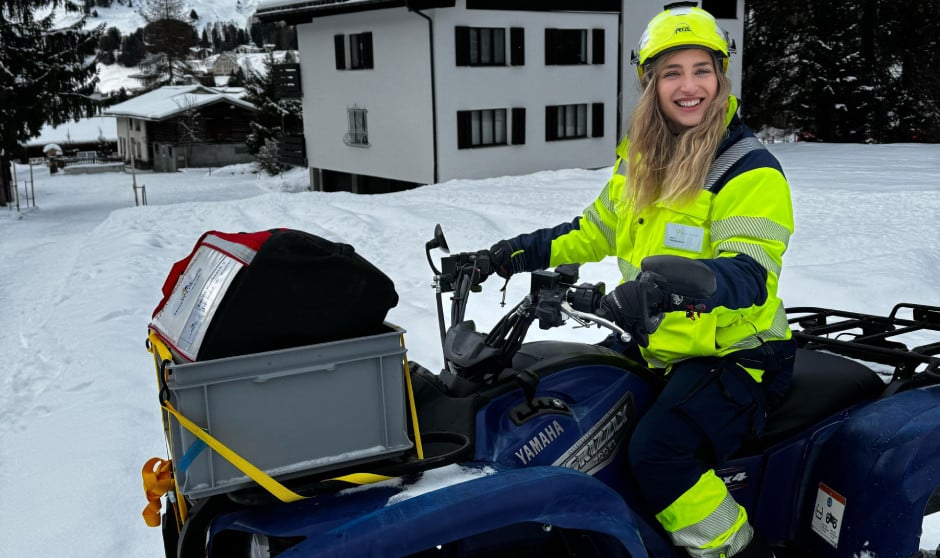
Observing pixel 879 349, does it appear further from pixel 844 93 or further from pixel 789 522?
pixel 844 93

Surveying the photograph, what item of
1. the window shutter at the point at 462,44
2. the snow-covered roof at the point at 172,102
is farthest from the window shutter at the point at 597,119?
the snow-covered roof at the point at 172,102

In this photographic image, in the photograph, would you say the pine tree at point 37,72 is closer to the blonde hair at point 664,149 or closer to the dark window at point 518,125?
the dark window at point 518,125

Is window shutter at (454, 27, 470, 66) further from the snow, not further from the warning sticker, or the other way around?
the warning sticker

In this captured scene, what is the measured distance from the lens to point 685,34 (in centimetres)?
257

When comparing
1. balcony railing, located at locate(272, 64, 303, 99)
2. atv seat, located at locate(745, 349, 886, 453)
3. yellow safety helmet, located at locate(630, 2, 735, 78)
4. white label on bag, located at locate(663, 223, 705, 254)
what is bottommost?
atv seat, located at locate(745, 349, 886, 453)

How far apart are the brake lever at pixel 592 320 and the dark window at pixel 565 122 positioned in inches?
993

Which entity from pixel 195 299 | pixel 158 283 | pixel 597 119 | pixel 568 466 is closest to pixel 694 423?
pixel 568 466

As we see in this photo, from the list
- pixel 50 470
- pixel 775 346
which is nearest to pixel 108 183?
pixel 50 470

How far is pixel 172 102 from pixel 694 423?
189ft

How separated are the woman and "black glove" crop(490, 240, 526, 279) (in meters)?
0.44

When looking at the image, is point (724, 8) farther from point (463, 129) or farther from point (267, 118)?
point (267, 118)

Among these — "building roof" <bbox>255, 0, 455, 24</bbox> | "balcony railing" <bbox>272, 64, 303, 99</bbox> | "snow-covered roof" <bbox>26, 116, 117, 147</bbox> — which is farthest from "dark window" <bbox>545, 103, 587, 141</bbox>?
"snow-covered roof" <bbox>26, 116, 117, 147</bbox>

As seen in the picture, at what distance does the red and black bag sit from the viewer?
194 centimetres

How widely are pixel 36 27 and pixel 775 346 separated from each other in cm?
3782
